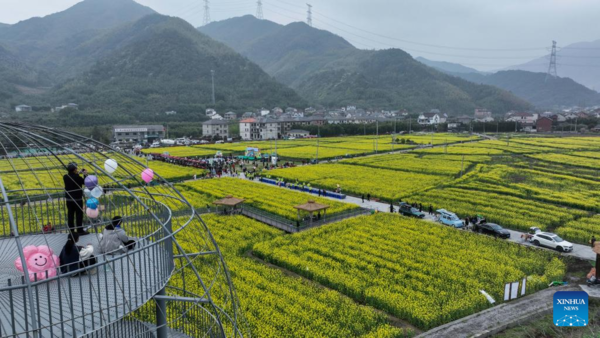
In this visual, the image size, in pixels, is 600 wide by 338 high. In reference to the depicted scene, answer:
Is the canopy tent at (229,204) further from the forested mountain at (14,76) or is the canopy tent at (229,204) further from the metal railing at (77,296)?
the forested mountain at (14,76)

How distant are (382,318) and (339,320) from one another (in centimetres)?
180

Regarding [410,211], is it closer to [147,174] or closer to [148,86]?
[147,174]

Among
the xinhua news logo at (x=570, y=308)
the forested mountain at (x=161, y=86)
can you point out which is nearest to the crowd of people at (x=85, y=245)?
the xinhua news logo at (x=570, y=308)

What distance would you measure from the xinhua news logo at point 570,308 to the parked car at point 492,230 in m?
13.8

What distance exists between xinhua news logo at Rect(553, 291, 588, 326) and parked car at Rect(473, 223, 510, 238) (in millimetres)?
13844

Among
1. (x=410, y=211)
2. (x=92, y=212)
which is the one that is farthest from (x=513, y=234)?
(x=92, y=212)

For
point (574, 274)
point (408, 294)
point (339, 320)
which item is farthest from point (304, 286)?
point (574, 274)

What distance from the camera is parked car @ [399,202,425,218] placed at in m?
29.8

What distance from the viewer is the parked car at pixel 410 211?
2980 cm

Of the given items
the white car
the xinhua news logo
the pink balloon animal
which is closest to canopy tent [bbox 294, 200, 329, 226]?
the white car

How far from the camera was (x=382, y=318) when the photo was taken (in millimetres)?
15117

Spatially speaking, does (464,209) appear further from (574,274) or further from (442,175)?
(442,175)

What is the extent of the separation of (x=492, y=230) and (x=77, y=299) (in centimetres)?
2537

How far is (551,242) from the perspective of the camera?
22.8m
